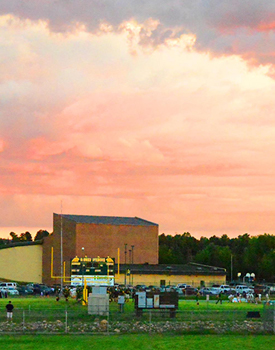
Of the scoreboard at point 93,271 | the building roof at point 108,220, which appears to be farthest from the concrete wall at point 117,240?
the scoreboard at point 93,271

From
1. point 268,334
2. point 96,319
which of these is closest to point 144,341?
point 268,334

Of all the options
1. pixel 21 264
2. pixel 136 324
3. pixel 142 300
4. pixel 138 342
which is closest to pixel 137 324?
pixel 136 324

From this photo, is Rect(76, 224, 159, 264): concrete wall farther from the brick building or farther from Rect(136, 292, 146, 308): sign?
Rect(136, 292, 146, 308): sign

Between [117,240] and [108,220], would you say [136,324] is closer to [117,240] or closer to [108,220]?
[117,240]

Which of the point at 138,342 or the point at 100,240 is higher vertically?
the point at 100,240

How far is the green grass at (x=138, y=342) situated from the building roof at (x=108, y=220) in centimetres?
9166

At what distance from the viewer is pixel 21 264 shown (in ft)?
407

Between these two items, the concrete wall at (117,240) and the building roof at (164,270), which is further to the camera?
the concrete wall at (117,240)

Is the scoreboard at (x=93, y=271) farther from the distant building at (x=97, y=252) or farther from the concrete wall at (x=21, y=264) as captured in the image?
the concrete wall at (x=21, y=264)

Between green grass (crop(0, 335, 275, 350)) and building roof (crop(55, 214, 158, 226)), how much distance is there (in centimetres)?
9166

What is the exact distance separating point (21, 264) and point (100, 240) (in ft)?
53.6

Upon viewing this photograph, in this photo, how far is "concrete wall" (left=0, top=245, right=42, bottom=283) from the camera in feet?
401

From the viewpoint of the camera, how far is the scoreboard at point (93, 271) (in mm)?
65500

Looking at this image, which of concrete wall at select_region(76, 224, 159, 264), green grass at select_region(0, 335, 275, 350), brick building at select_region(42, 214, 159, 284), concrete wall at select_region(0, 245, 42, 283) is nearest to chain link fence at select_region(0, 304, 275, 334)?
green grass at select_region(0, 335, 275, 350)
